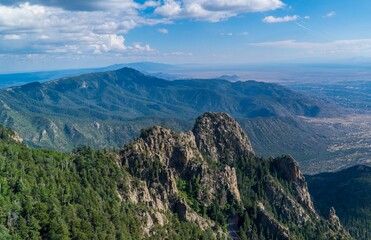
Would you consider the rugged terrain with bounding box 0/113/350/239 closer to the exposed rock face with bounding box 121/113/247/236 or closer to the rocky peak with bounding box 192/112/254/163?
the exposed rock face with bounding box 121/113/247/236

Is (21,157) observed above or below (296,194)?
above

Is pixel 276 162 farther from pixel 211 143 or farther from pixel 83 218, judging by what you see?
pixel 83 218

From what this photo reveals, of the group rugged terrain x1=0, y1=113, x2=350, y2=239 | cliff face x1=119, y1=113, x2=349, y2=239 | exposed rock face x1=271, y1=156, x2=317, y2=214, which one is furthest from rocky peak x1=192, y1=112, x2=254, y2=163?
exposed rock face x1=271, y1=156, x2=317, y2=214

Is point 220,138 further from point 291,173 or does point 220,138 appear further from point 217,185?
point 217,185

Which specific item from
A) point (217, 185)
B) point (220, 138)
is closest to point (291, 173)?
point (220, 138)

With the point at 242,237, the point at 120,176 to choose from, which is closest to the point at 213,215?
the point at 242,237
